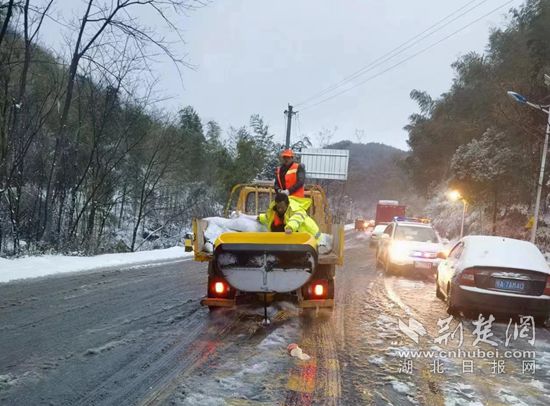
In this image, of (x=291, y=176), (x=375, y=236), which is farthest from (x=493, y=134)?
(x=291, y=176)

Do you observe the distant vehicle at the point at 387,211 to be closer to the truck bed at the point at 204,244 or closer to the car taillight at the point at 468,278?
the car taillight at the point at 468,278

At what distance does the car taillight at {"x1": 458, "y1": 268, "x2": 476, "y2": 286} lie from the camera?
7840 mm

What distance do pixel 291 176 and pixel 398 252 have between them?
6995 mm

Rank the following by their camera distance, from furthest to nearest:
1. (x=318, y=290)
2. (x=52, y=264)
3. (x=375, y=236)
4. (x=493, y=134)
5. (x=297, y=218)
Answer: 1. (x=493, y=134)
2. (x=375, y=236)
3. (x=52, y=264)
4. (x=318, y=290)
5. (x=297, y=218)

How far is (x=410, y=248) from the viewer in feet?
45.5

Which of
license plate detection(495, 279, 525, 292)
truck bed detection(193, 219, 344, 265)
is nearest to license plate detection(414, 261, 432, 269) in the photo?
license plate detection(495, 279, 525, 292)

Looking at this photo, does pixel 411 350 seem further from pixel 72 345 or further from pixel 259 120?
pixel 259 120

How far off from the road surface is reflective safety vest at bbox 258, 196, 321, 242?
1280 millimetres

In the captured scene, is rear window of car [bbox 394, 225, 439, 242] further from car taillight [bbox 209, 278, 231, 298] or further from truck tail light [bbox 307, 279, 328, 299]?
car taillight [bbox 209, 278, 231, 298]

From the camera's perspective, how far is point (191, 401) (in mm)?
3875

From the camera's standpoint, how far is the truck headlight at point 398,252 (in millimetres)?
13789

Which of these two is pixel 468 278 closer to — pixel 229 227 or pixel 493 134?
pixel 229 227

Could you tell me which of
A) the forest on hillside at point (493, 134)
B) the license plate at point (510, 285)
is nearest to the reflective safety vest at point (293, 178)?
the license plate at point (510, 285)

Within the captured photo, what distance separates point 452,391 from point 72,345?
3829mm
